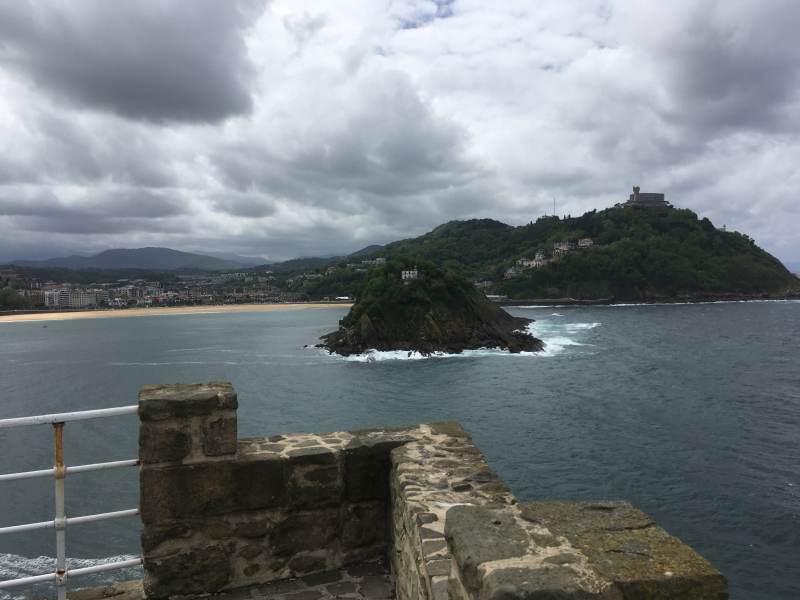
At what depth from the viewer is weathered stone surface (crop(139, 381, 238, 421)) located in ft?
12.0

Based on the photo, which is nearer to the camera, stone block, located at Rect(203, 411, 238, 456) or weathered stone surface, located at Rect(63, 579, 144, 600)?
weathered stone surface, located at Rect(63, 579, 144, 600)

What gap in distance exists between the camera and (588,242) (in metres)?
136

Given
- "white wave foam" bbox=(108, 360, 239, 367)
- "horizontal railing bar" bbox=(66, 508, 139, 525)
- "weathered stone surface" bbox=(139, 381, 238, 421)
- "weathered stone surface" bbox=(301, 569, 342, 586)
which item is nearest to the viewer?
"horizontal railing bar" bbox=(66, 508, 139, 525)

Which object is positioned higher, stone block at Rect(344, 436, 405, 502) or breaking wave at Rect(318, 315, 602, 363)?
stone block at Rect(344, 436, 405, 502)

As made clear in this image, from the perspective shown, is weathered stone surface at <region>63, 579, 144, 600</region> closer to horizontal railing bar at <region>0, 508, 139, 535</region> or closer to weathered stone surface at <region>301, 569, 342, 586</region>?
horizontal railing bar at <region>0, 508, 139, 535</region>

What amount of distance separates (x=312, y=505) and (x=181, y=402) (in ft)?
4.18

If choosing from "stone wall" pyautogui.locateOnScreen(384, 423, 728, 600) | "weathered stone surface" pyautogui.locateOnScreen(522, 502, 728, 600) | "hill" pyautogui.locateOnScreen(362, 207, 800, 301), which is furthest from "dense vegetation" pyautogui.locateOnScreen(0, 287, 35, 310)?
"weathered stone surface" pyautogui.locateOnScreen(522, 502, 728, 600)

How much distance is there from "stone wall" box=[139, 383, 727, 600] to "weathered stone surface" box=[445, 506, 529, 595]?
0.01 m

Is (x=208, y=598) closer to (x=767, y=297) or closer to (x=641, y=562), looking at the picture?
(x=641, y=562)

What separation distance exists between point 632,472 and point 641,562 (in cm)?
1721

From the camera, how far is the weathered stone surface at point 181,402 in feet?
12.0

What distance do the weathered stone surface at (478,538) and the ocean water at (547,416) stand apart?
11.9 meters

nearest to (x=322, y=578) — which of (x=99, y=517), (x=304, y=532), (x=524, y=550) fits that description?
(x=304, y=532)

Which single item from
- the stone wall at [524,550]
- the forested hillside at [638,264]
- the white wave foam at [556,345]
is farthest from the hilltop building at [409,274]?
the stone wall at [524,550]
